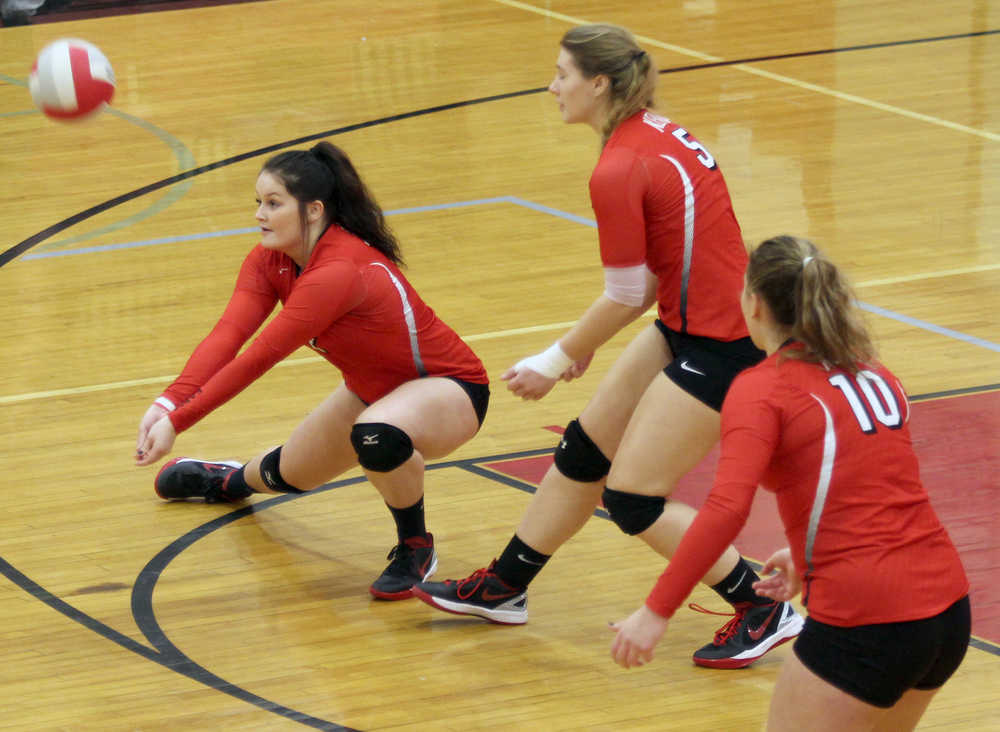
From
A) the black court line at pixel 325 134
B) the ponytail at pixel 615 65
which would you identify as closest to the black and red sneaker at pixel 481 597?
the ponytail at pixel 615 65

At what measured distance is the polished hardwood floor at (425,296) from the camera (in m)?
→ 4.43

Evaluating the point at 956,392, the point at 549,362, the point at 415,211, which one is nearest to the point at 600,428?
the point at 549,362

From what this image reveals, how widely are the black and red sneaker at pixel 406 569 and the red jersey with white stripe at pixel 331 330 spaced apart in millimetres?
472

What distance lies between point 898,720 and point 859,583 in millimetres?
316

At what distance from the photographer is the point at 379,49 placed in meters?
13.3

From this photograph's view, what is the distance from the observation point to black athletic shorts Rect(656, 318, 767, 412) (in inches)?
165

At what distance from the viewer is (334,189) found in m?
4.92

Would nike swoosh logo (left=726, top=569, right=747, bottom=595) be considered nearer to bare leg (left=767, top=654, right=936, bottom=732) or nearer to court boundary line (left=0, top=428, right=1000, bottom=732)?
court boundary line (left=0, top=428, right=1000, bottom=732)

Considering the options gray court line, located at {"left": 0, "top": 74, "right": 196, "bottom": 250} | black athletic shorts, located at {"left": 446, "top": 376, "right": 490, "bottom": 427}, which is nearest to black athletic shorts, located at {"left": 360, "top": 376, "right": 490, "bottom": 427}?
black athletic shorts, located at {"left": 446, "top": 376, "right": 490, "bottom": 427}

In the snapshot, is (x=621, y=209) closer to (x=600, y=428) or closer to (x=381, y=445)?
(x=600, y=428)

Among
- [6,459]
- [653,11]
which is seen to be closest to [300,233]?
[6,459]

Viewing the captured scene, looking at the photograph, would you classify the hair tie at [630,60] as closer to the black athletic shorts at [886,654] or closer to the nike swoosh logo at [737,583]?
the nike swoosh logo at [737,583]

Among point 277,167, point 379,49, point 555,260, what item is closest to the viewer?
point 277,167

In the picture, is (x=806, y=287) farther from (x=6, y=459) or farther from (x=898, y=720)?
(x=6, y=459)
